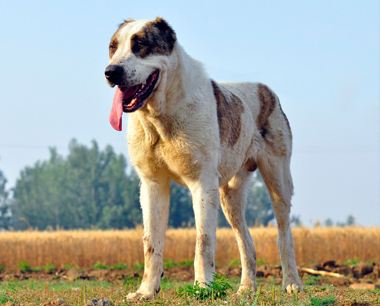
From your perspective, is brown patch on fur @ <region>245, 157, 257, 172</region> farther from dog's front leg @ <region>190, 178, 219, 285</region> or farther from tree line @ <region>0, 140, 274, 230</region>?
tree line @ <region>0, 140, 274, 230</region>

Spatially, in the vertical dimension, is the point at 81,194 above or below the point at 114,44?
above

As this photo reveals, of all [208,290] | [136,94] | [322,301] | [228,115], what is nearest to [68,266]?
[228,115]

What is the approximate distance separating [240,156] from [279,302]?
240cm

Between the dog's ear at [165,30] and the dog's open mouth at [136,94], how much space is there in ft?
1.28

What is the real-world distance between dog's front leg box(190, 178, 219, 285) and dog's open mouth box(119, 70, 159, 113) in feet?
3.43

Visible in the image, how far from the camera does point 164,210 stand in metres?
8.67

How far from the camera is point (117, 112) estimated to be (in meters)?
7.91

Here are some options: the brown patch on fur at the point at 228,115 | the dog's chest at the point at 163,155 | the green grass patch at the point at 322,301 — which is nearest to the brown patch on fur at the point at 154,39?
the dog's chest at the point at 163,155

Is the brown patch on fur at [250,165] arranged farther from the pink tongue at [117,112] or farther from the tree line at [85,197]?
the tree line at [85,197]

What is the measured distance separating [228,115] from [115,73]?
6.19ft

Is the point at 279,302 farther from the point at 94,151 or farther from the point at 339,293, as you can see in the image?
the point at 94,151

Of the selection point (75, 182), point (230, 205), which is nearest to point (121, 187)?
point (75, 182)

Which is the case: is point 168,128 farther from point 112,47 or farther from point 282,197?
point 282,197

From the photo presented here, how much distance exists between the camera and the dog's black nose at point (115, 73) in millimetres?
7641
